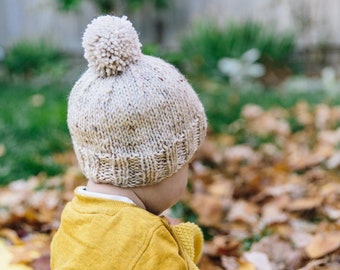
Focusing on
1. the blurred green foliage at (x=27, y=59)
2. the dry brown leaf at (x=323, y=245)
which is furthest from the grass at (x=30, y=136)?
the blurred green foliage at (x=27, y=59)

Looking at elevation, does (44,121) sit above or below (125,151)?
below

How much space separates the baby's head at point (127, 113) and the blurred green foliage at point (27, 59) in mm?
6819

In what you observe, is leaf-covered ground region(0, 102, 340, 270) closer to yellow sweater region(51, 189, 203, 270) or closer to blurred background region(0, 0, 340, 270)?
blurred background region(0, 0, 340, 270)

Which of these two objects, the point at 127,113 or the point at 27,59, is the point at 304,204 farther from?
the point at 27,59

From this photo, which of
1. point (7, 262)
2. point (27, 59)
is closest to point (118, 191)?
point (7, 262)

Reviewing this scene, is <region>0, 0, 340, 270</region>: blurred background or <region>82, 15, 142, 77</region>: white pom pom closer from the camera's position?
<region>82, 15, 142, 77</region>: white pom pom

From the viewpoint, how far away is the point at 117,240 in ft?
4.91

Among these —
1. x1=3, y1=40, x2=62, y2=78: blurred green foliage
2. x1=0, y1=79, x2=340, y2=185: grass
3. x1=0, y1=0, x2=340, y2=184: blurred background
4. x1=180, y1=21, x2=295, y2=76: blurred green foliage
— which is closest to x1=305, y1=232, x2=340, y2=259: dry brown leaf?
x1=0, y1=79, x2=340, y2=185: grass

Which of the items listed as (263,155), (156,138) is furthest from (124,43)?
(263,155)

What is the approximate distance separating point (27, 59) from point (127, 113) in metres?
7.23

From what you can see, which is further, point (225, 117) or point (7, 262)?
point (225, 117)

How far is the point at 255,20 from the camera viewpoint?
8.34m

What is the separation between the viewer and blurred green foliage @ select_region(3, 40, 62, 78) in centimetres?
840

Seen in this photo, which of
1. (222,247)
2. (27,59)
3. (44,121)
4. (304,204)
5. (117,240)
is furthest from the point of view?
(27,59)
